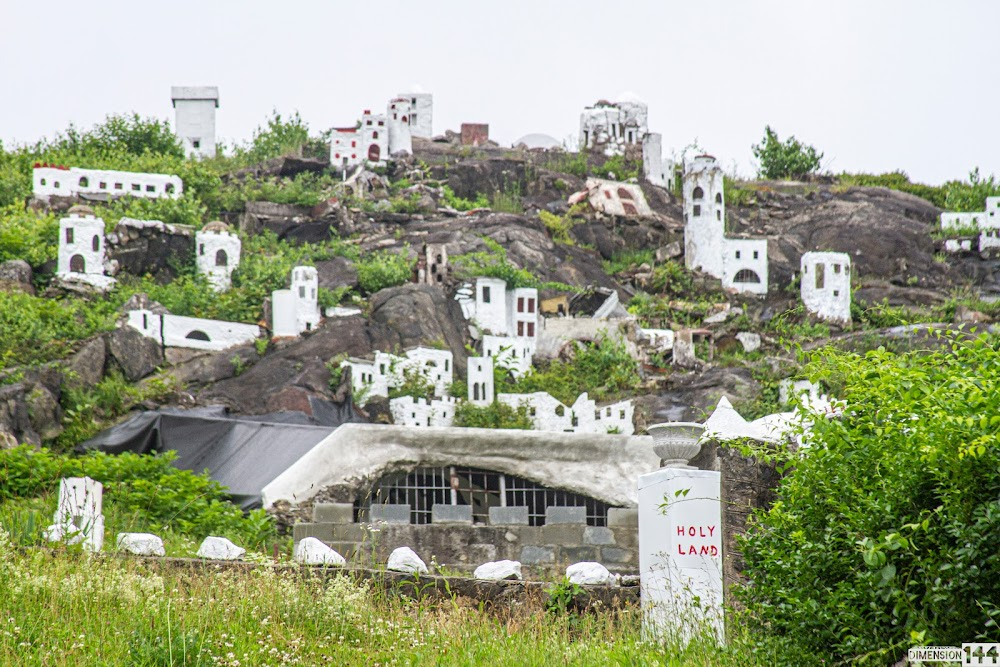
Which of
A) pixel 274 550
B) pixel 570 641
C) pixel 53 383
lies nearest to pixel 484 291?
pixel 53 383

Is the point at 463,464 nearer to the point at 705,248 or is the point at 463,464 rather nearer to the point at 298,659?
the point at 298,659

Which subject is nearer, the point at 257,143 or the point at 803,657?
the point at 803,657

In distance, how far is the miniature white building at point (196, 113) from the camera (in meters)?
73.2

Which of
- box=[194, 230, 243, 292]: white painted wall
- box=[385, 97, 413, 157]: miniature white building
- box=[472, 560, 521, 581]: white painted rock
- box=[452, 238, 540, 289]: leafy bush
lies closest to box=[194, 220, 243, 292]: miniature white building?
box=[194, 230, 243, 292]: white painted wall

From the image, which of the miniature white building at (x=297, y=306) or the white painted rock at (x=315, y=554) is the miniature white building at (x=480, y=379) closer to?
the miniature white building at (x=297, y=306)

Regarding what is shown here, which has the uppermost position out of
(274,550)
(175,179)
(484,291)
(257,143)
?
(257,143)

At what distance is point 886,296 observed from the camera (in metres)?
53.0

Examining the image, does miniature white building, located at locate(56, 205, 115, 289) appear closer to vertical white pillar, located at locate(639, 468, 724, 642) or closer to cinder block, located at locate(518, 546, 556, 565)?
cinder block, located at locate(518, 546, 556, 565)

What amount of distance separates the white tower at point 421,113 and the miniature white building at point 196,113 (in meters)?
10.7

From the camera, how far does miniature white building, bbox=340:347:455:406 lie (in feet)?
133

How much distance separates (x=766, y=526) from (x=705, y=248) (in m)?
47.5

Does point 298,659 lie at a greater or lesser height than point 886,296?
lesser

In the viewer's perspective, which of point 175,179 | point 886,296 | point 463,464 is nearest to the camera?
point 463,464

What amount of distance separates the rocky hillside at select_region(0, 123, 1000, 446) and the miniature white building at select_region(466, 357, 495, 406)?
5.96 feet
